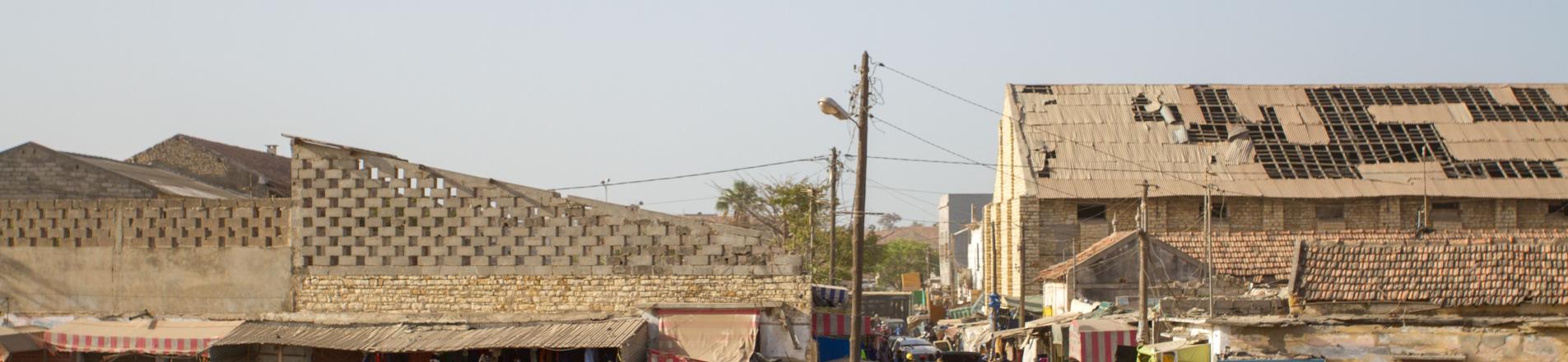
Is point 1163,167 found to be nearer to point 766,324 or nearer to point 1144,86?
point 1144,86

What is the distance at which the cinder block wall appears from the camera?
19438 mm

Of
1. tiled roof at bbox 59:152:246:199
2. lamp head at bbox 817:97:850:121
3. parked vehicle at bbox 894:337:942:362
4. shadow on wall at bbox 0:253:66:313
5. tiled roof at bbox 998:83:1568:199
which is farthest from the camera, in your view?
tiled roof at bbox 998:83:1568:199

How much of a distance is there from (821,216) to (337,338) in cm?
2684

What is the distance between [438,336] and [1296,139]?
25.9 metres

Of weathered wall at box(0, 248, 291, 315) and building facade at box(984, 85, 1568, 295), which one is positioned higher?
building facade at box(984, 85, 1568, 295)

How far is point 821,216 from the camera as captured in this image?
45875 millimetres

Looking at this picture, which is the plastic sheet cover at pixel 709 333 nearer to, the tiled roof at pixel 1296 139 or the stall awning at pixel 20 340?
the stall awning at pixel 20 340

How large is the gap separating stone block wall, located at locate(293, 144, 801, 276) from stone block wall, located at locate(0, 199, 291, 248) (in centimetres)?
55

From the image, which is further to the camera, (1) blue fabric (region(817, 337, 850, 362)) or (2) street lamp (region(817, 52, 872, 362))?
(1) blue fabric (region(817, 337, 850, 362))

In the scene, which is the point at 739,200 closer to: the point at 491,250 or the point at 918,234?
the point at 491,250

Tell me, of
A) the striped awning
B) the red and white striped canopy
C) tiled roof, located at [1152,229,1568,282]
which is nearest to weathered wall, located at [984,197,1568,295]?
tiled roof, located at [1152,229,1568,282]

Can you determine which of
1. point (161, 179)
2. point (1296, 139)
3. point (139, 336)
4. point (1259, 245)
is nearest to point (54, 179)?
point (161, 179)

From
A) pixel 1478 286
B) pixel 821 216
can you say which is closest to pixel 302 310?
pixel 1478 286

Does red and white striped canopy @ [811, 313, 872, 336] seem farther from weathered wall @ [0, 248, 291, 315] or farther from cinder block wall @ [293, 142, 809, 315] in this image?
weathered wall @ [0, 248, 291, 315]
